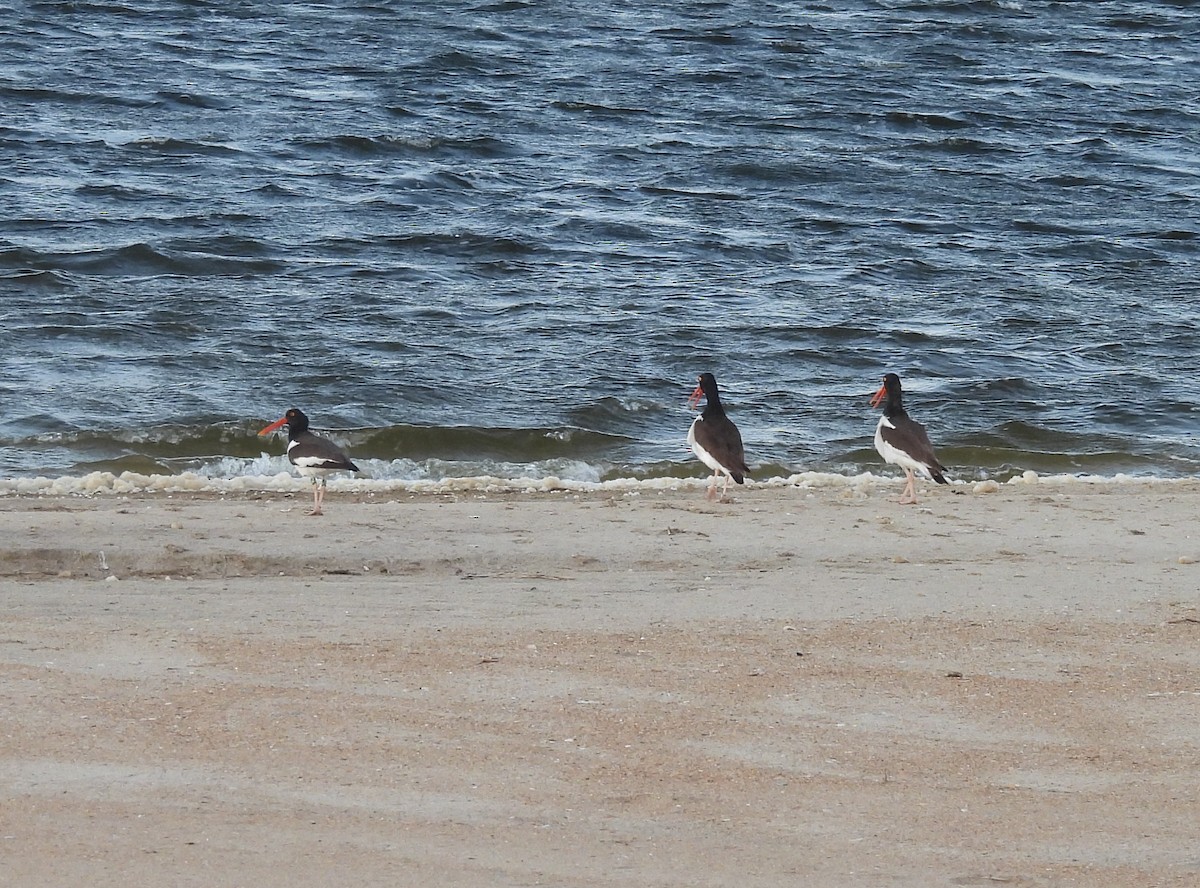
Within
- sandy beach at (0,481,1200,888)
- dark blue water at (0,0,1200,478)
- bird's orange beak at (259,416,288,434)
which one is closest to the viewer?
sandy beach at (0,481,1200,888)

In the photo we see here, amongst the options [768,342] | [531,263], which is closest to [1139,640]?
[768,342]

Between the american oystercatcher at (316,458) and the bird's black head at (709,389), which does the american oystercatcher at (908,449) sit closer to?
the bird's black head at (709,389)

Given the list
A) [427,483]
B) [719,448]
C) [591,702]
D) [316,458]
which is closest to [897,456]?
[719,448]

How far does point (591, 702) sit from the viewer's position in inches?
259

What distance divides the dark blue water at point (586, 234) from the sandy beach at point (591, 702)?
3.98m

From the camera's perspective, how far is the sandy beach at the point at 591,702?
521cm

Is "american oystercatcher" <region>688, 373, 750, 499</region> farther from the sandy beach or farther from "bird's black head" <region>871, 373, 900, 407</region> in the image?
the sandy beach

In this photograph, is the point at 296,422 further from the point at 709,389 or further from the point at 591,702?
the point at 591,702

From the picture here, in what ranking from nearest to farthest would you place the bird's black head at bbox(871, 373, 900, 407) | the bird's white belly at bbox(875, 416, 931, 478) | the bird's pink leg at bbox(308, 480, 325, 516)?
the bird's pink leg at bbox(308, 480, 325, 516) < the bird's white belly at bbox(875, 416, 931, 478) < the bird's black head at bbox(871, 373, 900, 407)

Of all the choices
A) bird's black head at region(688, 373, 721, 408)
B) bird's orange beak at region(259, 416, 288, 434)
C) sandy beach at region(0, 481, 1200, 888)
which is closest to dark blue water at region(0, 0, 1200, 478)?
bird's orange beak at region(259, 416, 288, 434)

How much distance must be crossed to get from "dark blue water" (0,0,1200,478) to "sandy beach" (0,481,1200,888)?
157 inches

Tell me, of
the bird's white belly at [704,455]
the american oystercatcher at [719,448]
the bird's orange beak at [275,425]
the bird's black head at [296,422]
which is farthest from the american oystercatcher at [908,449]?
the bird's orange beak at [275,425]

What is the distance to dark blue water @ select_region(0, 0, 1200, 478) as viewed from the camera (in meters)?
14.6

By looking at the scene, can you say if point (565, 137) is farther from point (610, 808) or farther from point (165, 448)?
point (610, 808)
